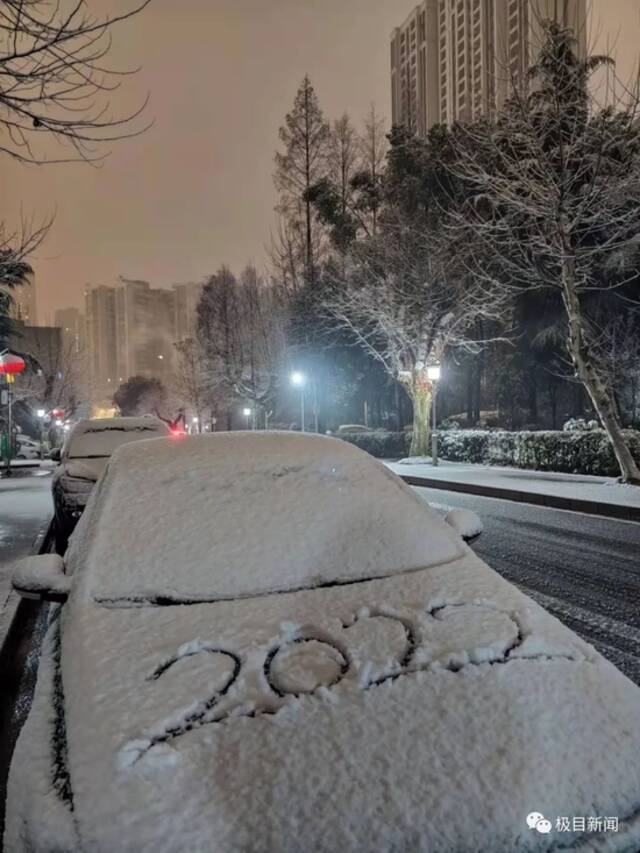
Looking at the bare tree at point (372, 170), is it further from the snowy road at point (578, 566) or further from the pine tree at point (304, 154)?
the snowy road at point (578, 566)

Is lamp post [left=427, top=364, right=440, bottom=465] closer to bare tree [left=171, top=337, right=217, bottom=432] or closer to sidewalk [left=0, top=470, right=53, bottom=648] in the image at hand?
sidewalk [left=0, top=470, right=53, bottom=648]

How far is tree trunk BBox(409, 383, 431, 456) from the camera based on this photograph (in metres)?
24.2

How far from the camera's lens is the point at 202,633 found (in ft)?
7.17

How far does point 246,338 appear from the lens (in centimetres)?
4475

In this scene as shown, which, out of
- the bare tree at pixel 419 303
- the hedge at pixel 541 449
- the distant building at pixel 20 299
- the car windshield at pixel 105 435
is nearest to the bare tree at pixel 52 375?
the distant building at pixel 20 299

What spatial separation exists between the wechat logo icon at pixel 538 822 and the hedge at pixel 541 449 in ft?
50.2

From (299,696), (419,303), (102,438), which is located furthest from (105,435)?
(419,303)

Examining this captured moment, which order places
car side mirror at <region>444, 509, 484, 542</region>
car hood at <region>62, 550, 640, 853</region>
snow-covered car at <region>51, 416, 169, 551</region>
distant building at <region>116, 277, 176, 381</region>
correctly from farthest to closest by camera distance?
distant building at <region>116, 277, 176, 381</region> < snow-covered car at <region>51, 416, 169, 551</region> < car side mirror at <region>444, 509, 484, 542</region> < car hood at <region>62, 550, 640, 853</region>

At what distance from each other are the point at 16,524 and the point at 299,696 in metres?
9.22

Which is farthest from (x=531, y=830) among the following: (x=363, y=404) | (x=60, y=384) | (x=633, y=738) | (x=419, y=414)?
(x=60, y=384)

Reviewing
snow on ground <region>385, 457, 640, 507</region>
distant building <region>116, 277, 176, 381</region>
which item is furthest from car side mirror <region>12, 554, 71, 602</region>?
distant building <region>116, 277, 176, 381</region>

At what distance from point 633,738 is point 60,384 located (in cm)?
6040

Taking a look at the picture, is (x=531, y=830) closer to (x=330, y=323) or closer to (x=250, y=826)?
(x=250, y=826)

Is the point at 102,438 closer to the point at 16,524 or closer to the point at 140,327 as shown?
the point at 16,524
